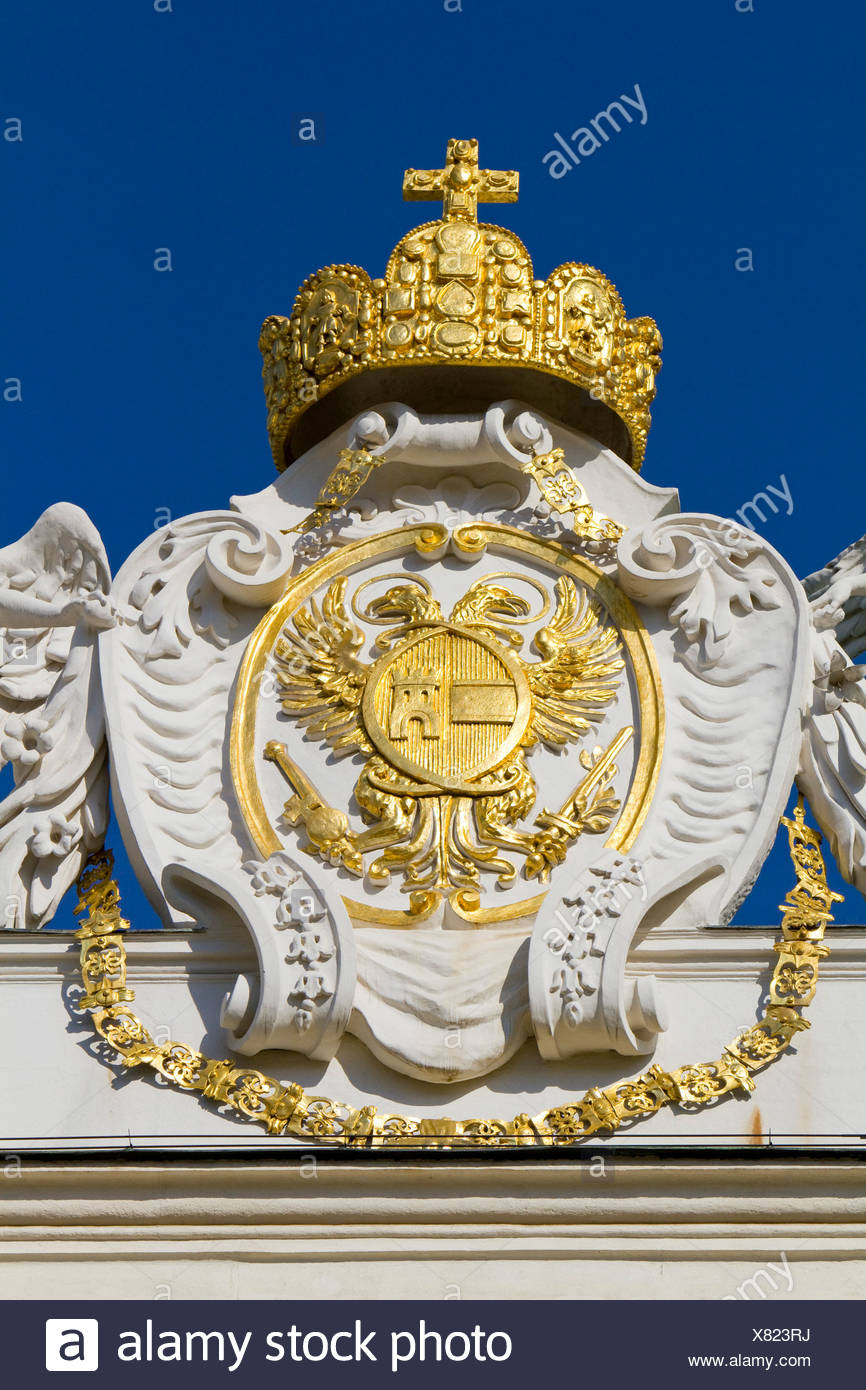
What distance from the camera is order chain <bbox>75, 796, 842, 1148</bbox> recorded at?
396 inches

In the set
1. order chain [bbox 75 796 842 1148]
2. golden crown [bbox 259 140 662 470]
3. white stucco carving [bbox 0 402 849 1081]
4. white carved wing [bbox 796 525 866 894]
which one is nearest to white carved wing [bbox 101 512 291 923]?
white stucco carving [bbox 0 402 849 1081]

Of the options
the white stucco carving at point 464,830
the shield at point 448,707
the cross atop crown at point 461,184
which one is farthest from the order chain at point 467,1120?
the cross atop crown at point 461,184

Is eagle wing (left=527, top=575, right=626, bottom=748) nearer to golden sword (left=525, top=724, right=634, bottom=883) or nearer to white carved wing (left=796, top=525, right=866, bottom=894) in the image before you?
golden sword (left=525, top=724, right=634, bottom=883)

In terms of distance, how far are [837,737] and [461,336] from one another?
6.61 feet

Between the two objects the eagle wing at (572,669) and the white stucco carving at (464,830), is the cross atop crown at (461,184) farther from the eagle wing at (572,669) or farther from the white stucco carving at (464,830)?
the eagle wing at (572,669)

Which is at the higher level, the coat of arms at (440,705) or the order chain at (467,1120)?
the coat of arms at (440,705)

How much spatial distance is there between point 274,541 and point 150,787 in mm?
1016

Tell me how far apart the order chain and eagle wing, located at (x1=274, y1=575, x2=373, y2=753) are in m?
0.93

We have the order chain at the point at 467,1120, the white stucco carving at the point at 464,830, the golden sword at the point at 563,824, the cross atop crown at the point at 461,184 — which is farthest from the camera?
the cross atop crown at the point at 461,184

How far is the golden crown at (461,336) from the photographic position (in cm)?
1159
